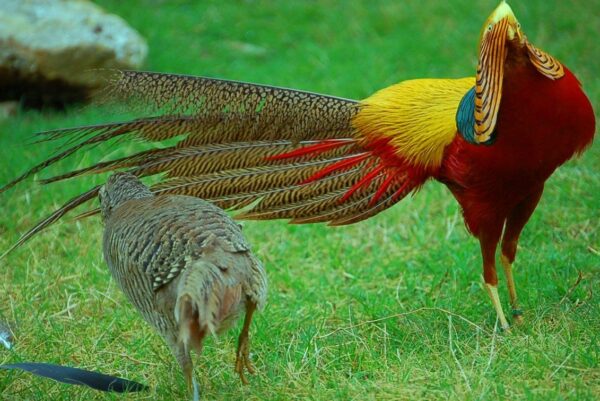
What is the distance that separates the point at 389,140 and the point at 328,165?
30 centimetres

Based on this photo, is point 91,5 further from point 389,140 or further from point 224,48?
point 389,140

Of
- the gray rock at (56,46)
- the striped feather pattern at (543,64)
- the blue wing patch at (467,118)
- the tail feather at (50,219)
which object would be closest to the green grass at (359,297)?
the gray rock at (56,46)

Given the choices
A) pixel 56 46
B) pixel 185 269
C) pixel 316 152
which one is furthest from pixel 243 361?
pixel 56 46

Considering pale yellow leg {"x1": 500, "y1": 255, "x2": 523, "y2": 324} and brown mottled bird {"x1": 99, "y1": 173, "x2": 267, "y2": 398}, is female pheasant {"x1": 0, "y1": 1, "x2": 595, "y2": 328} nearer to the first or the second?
pale yellow leg {"x1": 500, "y1": 255, "x2": 523, "y2": 324}

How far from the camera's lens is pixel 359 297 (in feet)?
Answer: 14.9

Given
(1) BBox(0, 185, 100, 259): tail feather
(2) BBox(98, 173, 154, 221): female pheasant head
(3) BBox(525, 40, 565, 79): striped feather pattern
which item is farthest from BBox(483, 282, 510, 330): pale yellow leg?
(1) BBox(0, 185, 100, 259): tail feather

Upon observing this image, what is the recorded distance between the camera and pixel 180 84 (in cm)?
380

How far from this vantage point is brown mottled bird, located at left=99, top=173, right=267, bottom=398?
2.89 m

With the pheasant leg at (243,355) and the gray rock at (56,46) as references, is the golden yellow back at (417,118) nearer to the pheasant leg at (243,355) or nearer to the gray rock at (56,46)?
the pheasant leg at (243,355)

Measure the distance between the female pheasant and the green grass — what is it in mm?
323

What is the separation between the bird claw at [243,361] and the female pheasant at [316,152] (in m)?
0.69

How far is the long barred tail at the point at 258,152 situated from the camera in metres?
3.83

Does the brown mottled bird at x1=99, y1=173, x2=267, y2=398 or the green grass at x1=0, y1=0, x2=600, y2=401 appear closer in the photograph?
the brown mottled bird at x1=99, y1=173, x2=267, y2=398

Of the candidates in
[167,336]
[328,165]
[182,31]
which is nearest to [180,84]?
[328,165]
